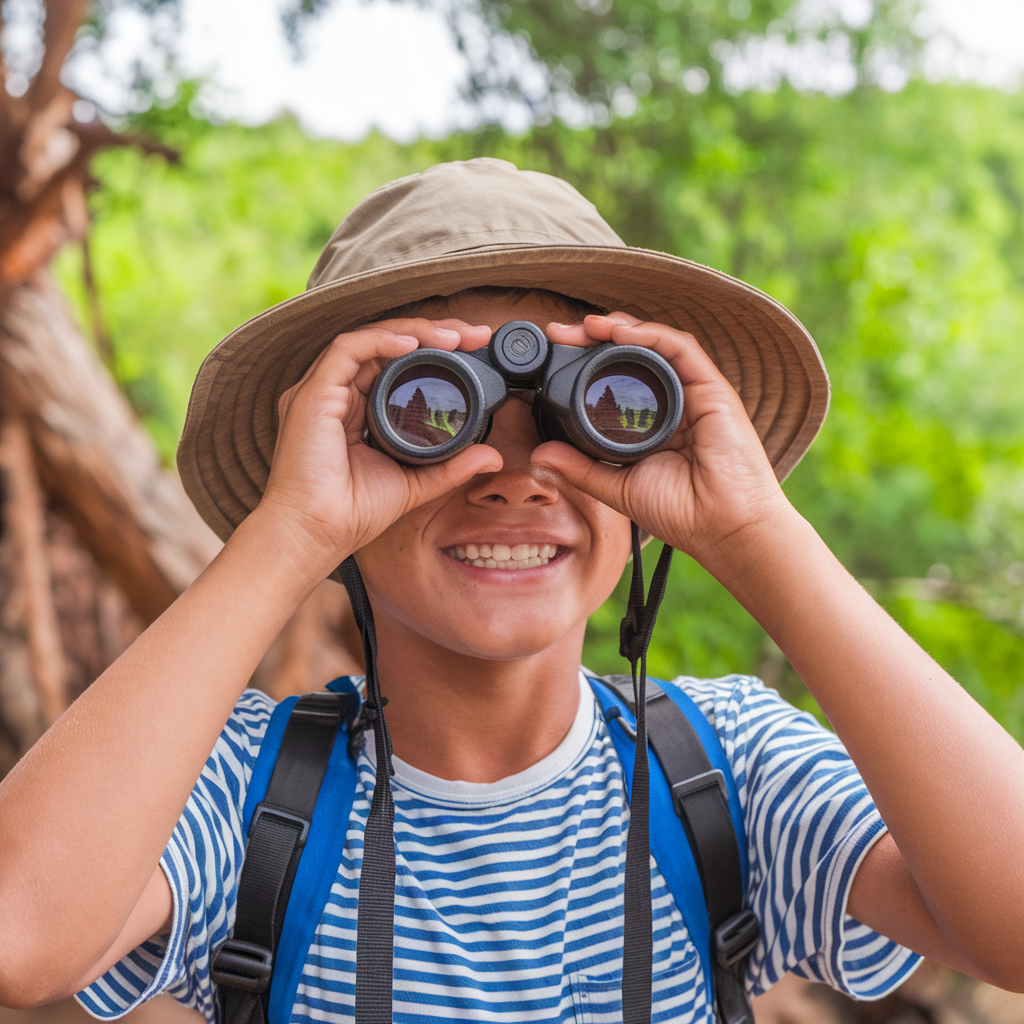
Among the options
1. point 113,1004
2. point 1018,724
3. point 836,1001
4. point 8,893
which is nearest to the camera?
point 8,893

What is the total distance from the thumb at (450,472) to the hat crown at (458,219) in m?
0.27

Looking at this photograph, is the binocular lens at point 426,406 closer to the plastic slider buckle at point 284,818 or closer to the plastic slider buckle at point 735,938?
the plastic slider buckle at point 284,818

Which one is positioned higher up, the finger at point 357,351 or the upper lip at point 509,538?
the finger at point 357,351

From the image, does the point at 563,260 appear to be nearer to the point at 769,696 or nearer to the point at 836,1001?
the point at 769,696

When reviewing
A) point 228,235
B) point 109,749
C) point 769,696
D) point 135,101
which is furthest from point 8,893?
point 228,235

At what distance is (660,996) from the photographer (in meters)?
1.30

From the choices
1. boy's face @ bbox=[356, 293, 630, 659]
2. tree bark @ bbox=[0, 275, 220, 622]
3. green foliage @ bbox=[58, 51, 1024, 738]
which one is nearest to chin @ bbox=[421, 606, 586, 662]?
boy's face @ bbox=[356, 293, 630, 659]

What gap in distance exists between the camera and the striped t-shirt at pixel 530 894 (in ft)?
4.07

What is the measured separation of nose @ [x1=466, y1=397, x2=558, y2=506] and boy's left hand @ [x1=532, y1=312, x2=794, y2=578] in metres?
0.06

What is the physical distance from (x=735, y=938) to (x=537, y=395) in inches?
32.4

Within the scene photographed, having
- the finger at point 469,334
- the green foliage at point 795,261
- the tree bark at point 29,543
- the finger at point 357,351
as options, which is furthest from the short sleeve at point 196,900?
the tree bark at point 29,543

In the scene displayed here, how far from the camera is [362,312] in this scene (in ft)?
4.47

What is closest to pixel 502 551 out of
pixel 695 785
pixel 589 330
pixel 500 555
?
pixel 500 555

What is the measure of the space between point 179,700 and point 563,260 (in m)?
0.75
